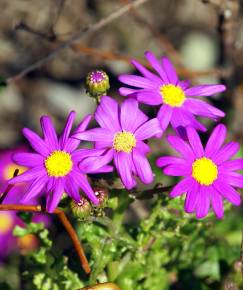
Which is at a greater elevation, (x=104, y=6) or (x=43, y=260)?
(x=104, y=6)

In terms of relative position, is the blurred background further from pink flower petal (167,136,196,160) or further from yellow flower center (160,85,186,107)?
pink flower petal (167,136,196,160)

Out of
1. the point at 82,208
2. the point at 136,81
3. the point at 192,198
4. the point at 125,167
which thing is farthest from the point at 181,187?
the point at 136,81

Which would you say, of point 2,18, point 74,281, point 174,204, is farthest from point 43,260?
point 2,18

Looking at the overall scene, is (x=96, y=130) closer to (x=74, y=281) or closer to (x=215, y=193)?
(x=215, y=193)

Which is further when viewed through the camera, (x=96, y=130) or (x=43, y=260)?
(x=43, y=260)

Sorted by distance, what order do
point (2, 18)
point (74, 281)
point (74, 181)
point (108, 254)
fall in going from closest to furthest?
1. point (74, 181)
2. point (108, 254)
3. point (74, 281)
4. point (2, 18)

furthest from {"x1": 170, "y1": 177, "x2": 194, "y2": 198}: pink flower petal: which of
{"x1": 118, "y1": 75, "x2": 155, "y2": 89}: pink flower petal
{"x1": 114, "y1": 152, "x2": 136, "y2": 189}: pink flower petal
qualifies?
{"x1": 118, "y1": 75, "x2": 155, "y2": 89}: pink flower petal

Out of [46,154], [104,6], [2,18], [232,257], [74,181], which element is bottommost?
[74,181]

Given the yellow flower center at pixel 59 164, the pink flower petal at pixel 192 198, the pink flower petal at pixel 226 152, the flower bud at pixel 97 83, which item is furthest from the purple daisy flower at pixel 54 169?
the pink flower petal at pixel 226 152
